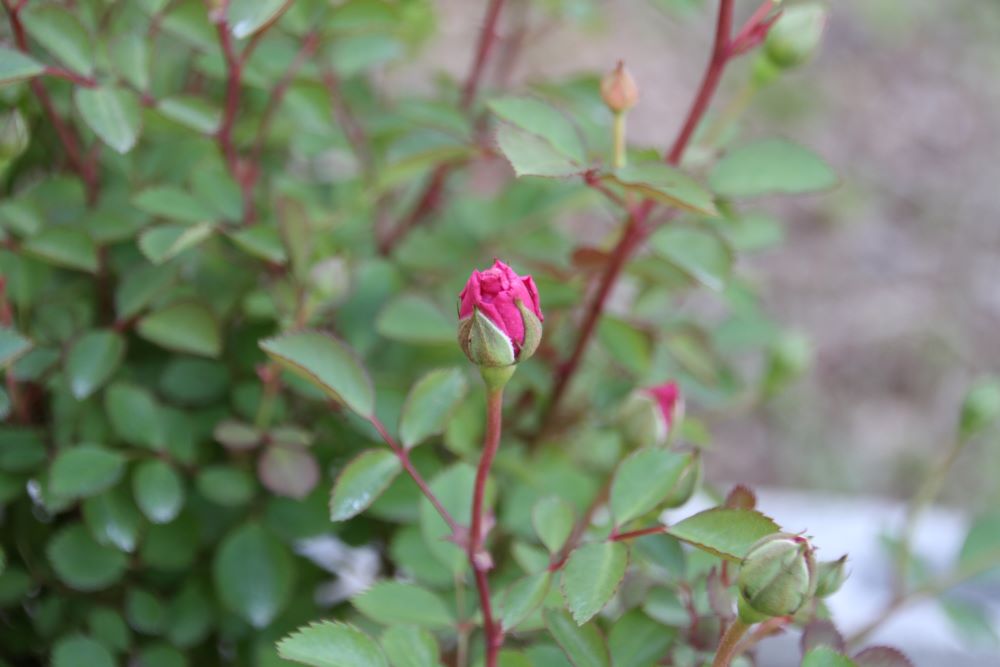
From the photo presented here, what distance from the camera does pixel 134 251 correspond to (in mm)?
712

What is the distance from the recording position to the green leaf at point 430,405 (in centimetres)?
55

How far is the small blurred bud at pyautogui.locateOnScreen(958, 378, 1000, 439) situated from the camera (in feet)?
2.50

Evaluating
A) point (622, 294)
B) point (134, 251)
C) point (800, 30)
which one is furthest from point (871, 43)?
point (134, 251)

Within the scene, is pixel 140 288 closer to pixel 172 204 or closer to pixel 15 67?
pixel 172 204

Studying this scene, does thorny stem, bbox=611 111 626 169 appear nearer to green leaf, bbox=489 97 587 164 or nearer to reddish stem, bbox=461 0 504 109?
green leaf, bbox=489 97 587 164

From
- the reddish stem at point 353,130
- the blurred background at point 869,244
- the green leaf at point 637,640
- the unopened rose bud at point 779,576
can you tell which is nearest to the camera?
the unopened rose bud at point 779,576

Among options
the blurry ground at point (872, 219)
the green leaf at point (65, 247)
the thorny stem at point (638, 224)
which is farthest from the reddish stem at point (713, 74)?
the blurry ground at point (872, 219)

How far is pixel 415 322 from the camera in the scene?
70 centimetres

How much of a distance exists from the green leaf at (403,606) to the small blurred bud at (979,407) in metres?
0.44

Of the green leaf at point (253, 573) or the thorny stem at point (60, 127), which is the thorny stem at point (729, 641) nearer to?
the green leaf at point (253, 573)

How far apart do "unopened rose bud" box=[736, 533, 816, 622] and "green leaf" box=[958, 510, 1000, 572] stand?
429 mm

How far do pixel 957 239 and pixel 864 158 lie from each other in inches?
10.2

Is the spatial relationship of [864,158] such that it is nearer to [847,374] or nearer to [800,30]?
[847,374]

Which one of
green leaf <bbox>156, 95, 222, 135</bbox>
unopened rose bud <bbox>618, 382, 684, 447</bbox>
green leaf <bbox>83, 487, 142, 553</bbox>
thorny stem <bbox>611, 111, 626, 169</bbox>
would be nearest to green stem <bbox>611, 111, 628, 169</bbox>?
thorny stem <bbox>611, 111, 626, 169</bbox>
